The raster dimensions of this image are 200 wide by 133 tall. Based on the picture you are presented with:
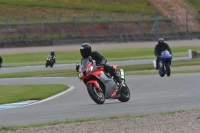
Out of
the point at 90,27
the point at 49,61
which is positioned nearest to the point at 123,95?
the point at 49,61

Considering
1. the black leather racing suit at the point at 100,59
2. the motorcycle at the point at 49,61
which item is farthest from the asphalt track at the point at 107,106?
the motorcycle at the point at 49,61

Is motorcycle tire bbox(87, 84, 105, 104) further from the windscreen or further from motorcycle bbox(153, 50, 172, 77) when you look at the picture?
motorcycle bbox(153, 50, 172, 77)

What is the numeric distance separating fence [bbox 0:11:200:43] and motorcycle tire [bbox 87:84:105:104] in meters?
41.6

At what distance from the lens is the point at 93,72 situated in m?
14.9

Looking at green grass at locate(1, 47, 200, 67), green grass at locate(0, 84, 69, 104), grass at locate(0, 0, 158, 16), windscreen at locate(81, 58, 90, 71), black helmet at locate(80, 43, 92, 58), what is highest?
grass at locate(0, 0, 158, 16)

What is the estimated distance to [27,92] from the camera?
20.4 metres

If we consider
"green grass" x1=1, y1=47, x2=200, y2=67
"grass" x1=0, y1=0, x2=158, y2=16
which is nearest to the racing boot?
"green grass" x1=1, y1=47, x2=200, y2=67

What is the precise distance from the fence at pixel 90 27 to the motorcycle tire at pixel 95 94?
41645 mm

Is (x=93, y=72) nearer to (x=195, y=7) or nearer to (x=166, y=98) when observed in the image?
(x=166, y=98)

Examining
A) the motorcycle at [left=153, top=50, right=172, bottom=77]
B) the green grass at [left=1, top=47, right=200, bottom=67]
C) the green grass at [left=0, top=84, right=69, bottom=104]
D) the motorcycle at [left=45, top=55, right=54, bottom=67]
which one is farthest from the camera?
the green grass at [left=1, top=47, right=200, bottom=67]

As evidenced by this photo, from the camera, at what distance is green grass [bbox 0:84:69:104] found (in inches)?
720

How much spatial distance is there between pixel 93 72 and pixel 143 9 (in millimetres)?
61403

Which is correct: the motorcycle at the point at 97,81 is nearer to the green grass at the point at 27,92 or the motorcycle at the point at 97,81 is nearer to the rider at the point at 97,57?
the rider at the point at 97,57

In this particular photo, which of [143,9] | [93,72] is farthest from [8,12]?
[93,72]
